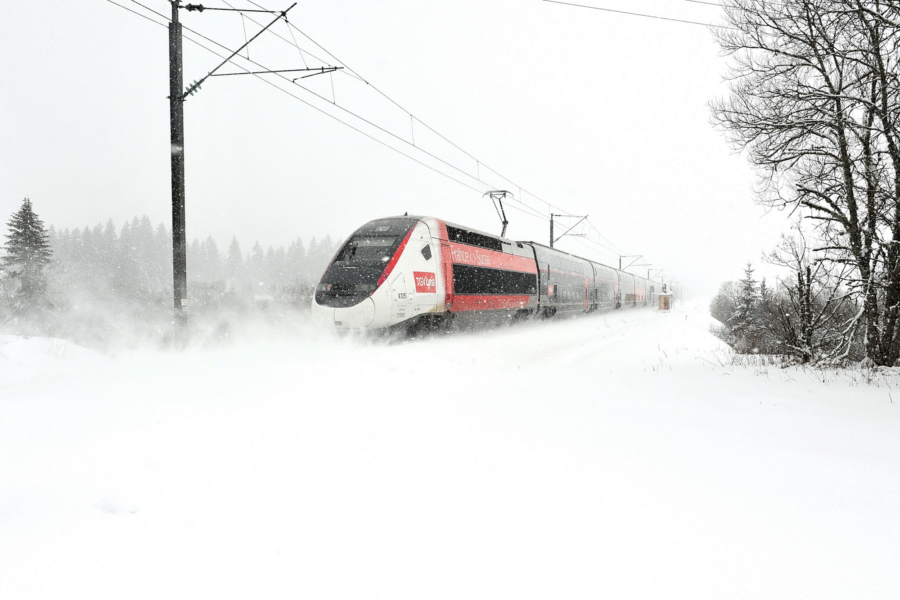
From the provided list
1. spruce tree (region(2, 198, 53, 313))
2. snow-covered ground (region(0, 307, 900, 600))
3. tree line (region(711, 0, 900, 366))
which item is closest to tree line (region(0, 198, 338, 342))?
spruce tree (region(2, 198, 53, 313))

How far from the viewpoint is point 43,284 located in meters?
26.0

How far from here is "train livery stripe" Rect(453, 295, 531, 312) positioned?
12633mm

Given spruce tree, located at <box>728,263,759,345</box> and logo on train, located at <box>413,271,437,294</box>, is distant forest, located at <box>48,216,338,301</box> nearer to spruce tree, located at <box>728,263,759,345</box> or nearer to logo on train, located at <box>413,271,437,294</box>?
logo on train, located at <box>413,271,437,294</box>

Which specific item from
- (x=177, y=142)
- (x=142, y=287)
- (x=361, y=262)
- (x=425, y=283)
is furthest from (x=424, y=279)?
(x=142, y=287)

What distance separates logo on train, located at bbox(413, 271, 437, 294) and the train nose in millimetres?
1527

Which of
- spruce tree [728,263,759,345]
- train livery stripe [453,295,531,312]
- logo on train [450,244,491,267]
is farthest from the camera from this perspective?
spruce tree [728,263,759,345]

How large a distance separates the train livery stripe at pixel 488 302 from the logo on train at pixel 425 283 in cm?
107

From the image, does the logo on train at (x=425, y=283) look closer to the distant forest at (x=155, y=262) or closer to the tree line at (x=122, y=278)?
the tree line at (x=122, y=278)

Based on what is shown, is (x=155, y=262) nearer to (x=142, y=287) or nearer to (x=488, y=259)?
(x=142, y=287)

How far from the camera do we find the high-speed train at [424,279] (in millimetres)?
9961

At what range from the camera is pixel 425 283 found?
11.2 metres

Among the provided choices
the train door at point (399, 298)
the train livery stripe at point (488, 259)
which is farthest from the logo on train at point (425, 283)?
the train livery stripe at point (488, 259)

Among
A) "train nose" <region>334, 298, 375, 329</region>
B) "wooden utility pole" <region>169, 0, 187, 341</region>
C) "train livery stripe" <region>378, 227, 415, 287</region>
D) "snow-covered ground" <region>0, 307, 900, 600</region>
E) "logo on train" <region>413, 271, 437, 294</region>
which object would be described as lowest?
"snow-covered ground" <region>0, 307, 900, 600</region>

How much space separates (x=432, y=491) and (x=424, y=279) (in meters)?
8.29
